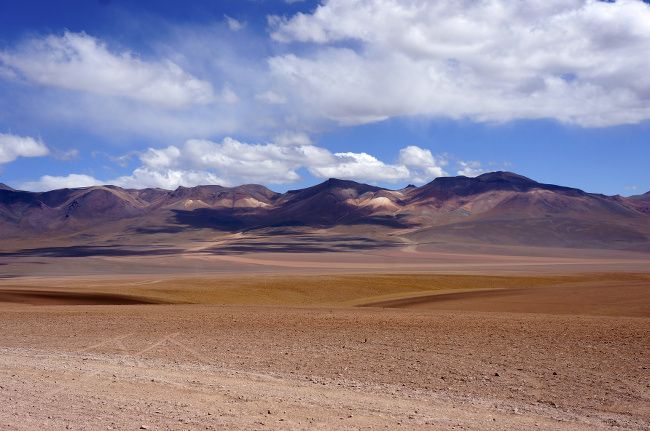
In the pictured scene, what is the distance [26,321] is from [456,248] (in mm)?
101036

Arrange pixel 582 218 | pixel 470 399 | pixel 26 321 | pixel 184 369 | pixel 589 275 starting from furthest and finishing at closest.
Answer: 1. pixel 582 218
2. pixel 589 275
3. pixel 26 321
4. pixel 184 369
5. pixel 470 399

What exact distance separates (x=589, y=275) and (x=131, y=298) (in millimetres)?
36958

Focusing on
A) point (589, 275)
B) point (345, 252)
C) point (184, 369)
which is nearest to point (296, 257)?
point (345, 252)

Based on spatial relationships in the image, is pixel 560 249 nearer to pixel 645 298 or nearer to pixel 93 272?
pixel 93 272

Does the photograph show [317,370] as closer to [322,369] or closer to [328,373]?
[322,369]

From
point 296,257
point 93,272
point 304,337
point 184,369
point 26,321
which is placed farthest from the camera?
point 296,257

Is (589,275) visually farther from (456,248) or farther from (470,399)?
(456,248)

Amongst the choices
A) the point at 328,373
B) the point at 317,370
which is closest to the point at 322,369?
the point at 317,370

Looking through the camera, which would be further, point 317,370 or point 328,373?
point 317,370

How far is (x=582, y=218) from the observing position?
15362cm

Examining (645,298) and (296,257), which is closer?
(645,298)

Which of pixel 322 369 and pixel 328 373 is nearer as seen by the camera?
pixel 328 373

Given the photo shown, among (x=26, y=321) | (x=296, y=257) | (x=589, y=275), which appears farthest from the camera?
(x=296, y=257)

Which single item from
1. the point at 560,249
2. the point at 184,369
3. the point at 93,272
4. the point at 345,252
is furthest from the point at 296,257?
the point at 184,369
